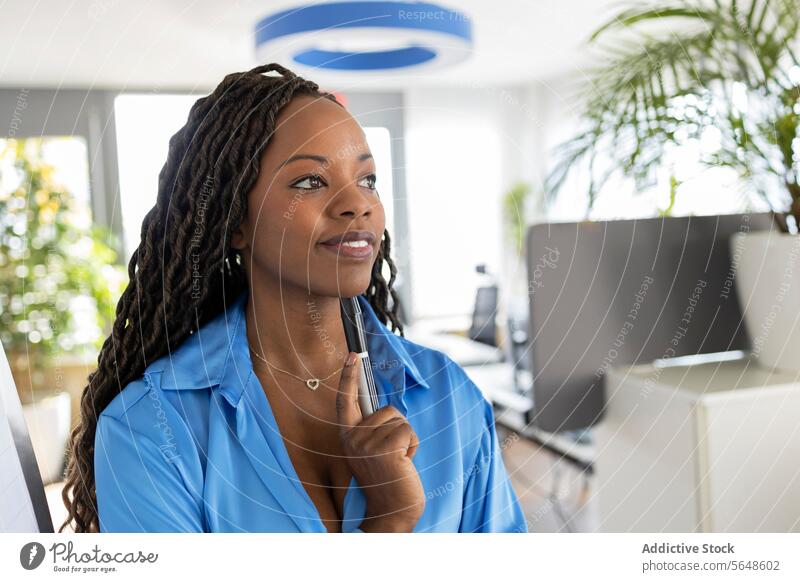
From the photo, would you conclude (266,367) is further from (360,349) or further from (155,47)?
(155,47)

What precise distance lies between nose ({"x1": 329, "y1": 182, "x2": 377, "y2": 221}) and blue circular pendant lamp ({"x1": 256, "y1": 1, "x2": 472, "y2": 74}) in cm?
13

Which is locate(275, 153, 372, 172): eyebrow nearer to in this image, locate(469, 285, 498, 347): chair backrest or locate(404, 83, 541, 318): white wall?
locate(404, 83, 541, 318): white wall

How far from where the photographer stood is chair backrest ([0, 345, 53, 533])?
58cm

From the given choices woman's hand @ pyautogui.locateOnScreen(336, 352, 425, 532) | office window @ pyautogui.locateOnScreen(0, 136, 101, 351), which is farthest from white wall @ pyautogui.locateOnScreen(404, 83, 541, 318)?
office window @ pyautogui.locateOnScreen(0, 136, 101, 351)

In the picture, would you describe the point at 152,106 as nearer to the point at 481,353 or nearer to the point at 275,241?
the point at 275,241

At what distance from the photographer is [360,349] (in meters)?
0.58

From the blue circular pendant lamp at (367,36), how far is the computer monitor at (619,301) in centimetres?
25

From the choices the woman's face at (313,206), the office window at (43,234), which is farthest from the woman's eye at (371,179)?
the office window at (43,234)

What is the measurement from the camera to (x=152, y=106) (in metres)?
0.59

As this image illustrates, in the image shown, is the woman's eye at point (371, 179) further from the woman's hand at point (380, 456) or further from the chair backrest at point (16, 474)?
the chair backrest at point (16, 474)

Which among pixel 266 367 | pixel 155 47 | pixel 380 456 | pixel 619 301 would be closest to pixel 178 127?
pixel 155 47

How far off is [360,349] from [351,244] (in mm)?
94
